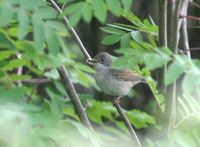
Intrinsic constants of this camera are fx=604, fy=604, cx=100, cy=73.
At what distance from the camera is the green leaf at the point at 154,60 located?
2.37 meters

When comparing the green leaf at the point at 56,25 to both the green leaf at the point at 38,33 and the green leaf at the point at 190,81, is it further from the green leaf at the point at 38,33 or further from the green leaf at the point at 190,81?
the green leaf at the point at 190,81

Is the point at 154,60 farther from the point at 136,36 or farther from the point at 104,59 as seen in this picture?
the point at 104,59

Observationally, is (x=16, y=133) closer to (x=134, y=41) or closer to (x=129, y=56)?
(x=129, y=56)

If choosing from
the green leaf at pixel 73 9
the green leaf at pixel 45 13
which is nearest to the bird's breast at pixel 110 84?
the green leaf at pixel 73 9

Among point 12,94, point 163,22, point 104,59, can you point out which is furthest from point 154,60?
point 104,59

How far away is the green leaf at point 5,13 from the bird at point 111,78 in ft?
10.7

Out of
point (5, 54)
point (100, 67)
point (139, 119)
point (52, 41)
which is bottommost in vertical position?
point (139, 119)

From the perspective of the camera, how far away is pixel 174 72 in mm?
2363

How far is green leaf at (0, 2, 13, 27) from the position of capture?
2.23 m

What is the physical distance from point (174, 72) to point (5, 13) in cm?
69

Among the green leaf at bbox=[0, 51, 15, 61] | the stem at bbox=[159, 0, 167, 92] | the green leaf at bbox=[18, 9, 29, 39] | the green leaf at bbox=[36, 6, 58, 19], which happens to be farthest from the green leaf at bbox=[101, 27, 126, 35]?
the green leaf at bbox=[18, 9, 29, 39]

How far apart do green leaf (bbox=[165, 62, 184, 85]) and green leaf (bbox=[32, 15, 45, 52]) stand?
1.65ft

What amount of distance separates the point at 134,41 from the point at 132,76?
197 centimetres

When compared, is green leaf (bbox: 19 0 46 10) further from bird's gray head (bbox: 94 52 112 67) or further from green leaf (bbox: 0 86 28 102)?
bird's gray head (bbox: 94 52 112 67)
